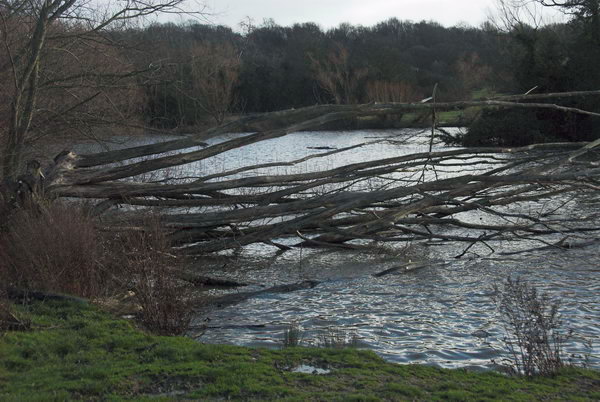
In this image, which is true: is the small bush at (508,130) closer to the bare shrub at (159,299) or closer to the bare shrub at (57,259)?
the bare shrub at (57,259)

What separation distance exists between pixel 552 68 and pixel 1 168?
96.7 ft

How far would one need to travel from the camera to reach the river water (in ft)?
24.7

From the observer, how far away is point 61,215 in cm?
854

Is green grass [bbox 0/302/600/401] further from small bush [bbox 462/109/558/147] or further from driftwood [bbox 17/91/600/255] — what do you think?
small bush [bbox 462/109/558/147]

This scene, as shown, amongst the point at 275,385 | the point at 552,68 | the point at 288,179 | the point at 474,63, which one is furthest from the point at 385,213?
the point at 474,63

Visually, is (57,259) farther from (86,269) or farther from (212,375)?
(212,375)

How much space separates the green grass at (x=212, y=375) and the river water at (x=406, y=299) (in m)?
1.15

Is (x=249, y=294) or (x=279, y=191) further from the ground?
(x=279, y=191)

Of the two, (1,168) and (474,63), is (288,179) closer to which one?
(1,168)

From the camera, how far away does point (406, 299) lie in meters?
9.47

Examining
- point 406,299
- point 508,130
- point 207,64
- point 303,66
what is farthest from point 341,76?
point 406,299

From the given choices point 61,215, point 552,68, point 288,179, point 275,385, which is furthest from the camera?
point 552,68

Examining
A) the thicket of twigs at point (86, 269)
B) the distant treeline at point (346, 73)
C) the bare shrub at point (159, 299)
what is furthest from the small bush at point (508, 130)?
the bare shrub at point (159, 299)

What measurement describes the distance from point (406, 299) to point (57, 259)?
Result: 182 inches
